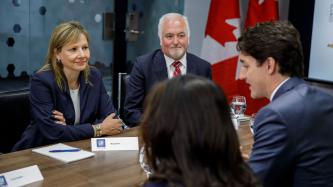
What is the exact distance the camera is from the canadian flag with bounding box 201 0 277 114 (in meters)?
4.63

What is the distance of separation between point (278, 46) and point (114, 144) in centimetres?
93

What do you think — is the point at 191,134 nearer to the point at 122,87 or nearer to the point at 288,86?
the point at 288,86

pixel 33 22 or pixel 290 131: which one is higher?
pixel 33 22

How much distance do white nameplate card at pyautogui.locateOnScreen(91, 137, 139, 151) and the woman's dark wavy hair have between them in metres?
1.15

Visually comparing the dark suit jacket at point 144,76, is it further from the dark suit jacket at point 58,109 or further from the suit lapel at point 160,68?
the dark suit jacket at point 58,109

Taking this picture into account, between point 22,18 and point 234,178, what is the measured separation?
12.6 feet

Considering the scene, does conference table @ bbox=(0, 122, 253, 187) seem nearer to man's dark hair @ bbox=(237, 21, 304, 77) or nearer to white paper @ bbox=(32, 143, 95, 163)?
white paper @ bbox=(32, 143, 95, 163)

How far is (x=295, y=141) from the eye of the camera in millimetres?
1537

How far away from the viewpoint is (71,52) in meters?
2.78

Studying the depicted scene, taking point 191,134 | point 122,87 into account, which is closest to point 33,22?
point 122,87

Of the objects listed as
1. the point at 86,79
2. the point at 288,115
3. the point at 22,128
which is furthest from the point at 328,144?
the point at 22,128

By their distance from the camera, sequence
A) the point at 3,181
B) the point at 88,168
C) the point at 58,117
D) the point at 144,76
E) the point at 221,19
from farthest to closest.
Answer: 1. the point at 221,19
2. the point at 144,76
3. the point at 58,117
4. the point at 88,168
5. the point at 3,181

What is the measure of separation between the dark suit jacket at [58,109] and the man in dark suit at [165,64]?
11.9 inches

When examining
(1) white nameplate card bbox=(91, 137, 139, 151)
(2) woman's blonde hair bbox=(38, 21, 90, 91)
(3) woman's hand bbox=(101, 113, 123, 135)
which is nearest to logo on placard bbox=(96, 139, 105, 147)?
(1) white nameplate card bbox=(91, 137, 139, 151)
